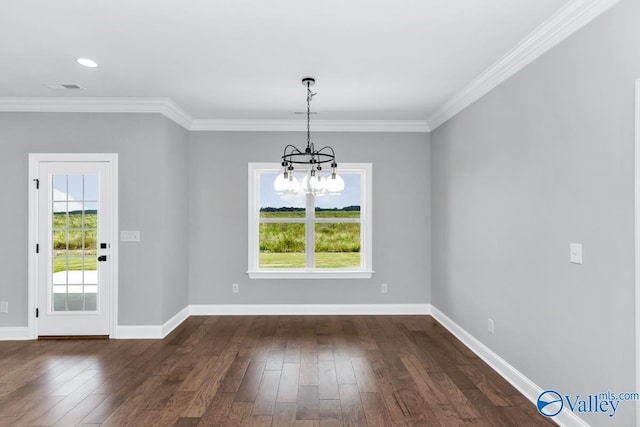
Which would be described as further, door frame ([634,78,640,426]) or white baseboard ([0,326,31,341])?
white baseboard ([0,326,31,341])

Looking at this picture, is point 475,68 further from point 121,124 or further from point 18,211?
point 18,211

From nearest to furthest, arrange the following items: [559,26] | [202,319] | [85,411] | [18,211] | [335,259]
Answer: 1. [559,26]
2. [85,411]
3. [18,211]
4. [202,319]
5. [335,259]

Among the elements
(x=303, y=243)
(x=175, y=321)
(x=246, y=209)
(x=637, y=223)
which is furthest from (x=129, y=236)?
(x=637, y=223)

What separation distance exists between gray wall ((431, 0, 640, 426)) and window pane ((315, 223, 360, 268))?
71.6 inches

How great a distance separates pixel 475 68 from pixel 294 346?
3.24 metres

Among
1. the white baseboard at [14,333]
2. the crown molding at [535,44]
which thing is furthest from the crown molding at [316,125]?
the white baseboard at [14,333]

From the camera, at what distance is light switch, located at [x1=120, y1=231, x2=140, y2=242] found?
→ 4.33 metres

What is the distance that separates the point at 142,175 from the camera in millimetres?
4344

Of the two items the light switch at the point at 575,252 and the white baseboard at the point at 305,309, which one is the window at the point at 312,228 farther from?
the light switch at the point at 575,252

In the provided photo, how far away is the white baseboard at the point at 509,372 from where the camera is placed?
2.46m

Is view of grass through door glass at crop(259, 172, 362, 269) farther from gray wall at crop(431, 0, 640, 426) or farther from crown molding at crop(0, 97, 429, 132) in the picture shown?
gray wall at crop(431, 0, 640, 426)

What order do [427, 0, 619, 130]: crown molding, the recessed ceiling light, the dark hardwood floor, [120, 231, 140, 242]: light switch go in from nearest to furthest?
[427, 0, 619, 130]: crown molding
the dark hardwood floor
the recessed ceiling light
[120, 231, 140, 242]: light switch

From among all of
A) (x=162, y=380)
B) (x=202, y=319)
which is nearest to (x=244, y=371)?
(x=162, y=380)

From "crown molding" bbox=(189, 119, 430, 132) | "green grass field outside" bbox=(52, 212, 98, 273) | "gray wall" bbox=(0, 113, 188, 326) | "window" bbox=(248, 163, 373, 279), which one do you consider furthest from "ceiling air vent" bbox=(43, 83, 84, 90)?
"window" bbox=(248, 163, 373, 279)
